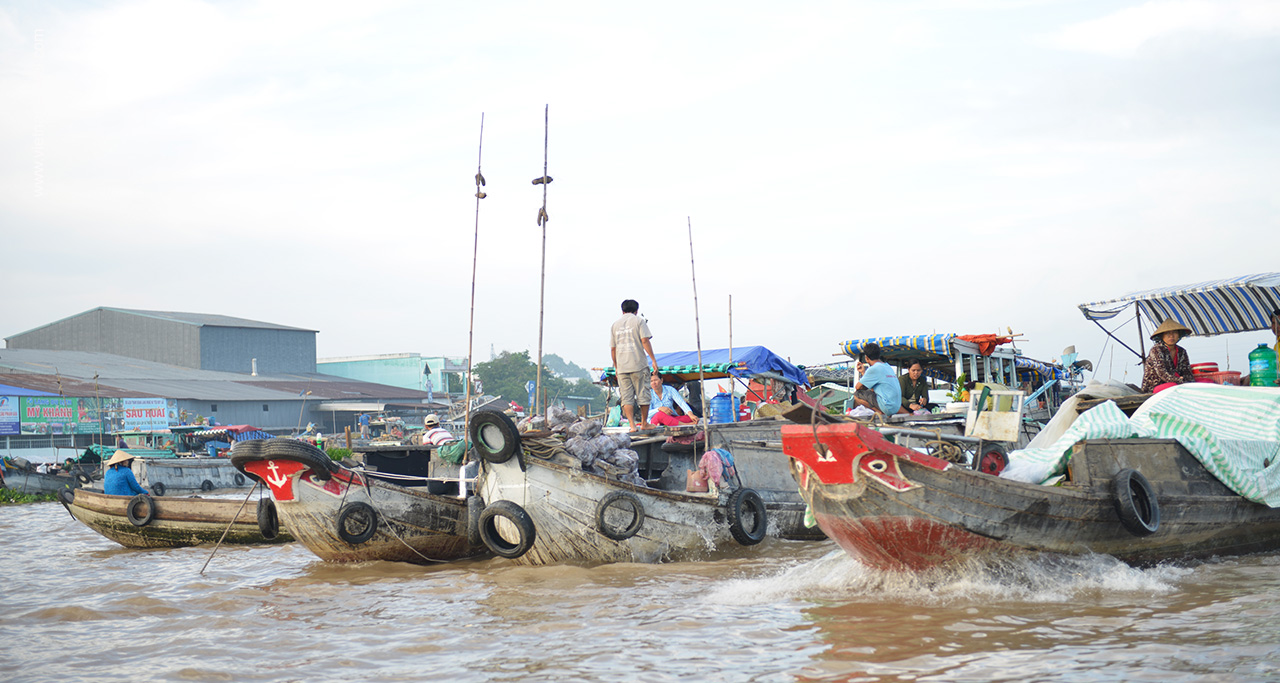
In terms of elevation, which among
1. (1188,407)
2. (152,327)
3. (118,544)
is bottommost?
(118,544)

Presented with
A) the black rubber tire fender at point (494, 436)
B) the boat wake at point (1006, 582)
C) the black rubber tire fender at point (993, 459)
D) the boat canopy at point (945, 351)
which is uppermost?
the boat canopy at point (945, 351)

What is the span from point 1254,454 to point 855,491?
3.39 m

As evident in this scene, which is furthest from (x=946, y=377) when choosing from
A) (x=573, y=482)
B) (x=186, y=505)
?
(x=186, y=505)

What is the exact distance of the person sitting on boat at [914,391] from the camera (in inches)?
400

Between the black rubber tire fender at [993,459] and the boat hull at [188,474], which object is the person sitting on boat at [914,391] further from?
the boat hull at [188,474]

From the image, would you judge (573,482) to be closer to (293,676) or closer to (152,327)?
(293,676)

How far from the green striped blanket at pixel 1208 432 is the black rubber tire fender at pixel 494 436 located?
366cm

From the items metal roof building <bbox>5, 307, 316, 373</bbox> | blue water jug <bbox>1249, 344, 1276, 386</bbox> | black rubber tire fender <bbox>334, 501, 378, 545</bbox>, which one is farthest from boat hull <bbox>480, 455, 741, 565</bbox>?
metal roof building <bbox>5, 307, 316, 373</bbox>

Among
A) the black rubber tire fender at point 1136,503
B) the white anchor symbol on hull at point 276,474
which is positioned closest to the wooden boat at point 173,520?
the white anchor symbol on hull at point 276,474

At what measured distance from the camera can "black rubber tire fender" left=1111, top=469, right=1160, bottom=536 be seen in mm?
5723

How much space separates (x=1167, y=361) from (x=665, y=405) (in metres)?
5.25

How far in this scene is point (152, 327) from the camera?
4106 centimetres

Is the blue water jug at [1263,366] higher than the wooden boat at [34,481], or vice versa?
the blue water jug at [1263,366]

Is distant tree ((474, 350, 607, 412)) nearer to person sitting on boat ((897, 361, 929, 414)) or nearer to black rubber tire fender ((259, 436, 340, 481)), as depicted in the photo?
person sitting on boat ((897, 361, 929, 414))
